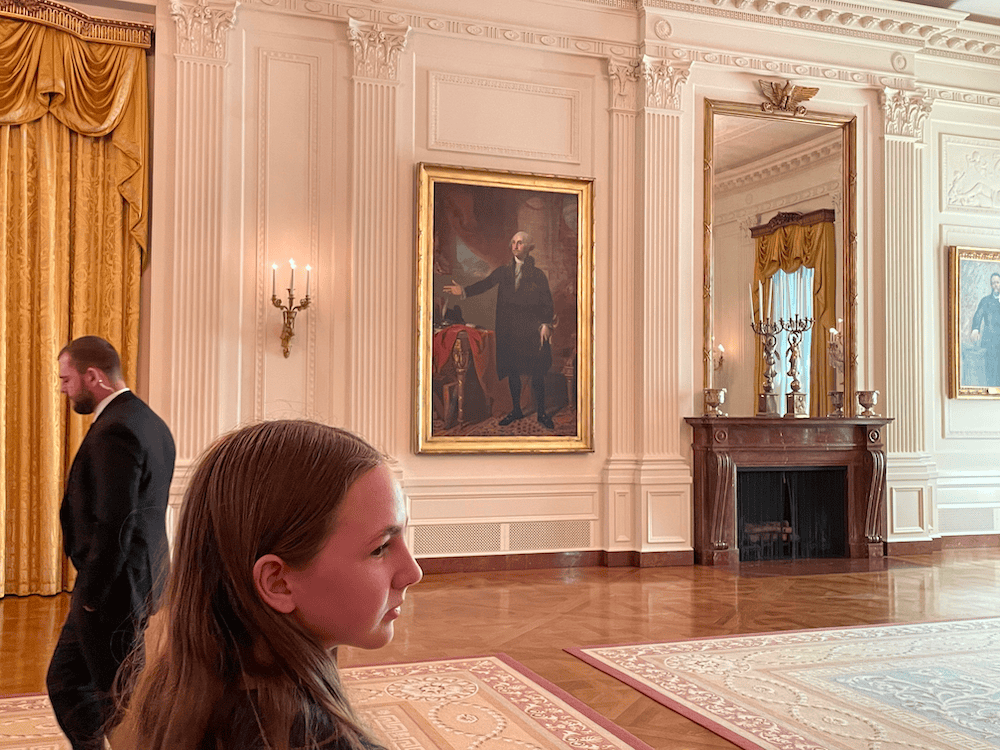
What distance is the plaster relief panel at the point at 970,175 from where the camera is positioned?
11164 mm

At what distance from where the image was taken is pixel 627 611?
7.07m

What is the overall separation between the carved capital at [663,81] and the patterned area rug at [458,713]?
6.29 m

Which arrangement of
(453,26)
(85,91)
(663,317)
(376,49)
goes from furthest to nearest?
(663,317)
(453,26)
(376,49)
(85,91)

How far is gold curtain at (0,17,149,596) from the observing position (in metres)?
7.75

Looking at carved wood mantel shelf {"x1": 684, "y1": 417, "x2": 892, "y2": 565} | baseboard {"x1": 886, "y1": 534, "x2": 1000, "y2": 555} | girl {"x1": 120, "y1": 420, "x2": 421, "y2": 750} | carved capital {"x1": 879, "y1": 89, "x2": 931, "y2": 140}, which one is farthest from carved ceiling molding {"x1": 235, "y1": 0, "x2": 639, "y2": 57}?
girl {"x1": 120, "y1": 420, "x2": 421, "y2": 750}

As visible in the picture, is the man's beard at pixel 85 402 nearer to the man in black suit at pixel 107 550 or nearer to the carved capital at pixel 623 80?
the man in black suit at pixel 107 550

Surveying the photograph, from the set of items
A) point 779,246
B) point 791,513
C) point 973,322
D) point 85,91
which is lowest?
point 791,513

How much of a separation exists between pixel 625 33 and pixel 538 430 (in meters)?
4.11

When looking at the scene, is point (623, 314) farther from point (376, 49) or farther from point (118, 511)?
point (118, 511)

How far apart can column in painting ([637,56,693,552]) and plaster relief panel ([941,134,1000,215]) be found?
3.71 meters

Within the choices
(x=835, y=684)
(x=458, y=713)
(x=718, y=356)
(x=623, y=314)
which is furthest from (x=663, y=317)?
(x=458, y=713)

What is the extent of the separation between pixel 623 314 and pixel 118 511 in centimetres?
680

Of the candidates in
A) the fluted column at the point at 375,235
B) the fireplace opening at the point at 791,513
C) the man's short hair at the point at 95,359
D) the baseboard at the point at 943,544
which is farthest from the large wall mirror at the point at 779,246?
the man's short hair at the point at 95,359

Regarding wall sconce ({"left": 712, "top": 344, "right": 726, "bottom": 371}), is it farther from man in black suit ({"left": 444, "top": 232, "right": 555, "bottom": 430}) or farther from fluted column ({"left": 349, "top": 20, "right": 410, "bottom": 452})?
fluted column ({"left": 349, "top": 20, "right": 410, "bottom": 452})
